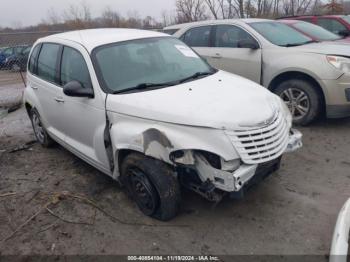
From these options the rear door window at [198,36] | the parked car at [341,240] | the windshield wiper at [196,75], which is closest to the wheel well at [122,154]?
the windshield wiper at [196,75]

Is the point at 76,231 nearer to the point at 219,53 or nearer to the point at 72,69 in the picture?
the point at 72,69

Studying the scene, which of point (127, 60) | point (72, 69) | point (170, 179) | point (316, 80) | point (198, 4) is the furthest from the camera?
point (198, 4)

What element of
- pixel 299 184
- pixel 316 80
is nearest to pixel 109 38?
pixel 299 184

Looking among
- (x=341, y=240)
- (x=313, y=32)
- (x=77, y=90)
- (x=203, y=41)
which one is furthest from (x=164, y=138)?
(x=313, y=32)

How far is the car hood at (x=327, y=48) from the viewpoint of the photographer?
16.9 ft

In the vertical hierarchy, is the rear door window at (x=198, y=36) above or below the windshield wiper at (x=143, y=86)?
below

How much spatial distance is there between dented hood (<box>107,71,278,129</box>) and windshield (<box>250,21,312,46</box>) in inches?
106

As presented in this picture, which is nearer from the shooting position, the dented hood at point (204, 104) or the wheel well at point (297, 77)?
the dented hood at point (204, 104)

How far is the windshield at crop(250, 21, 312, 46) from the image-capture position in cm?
589

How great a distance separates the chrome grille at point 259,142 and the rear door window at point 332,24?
7.00 m

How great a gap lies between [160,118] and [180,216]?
1.02 m

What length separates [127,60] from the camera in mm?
3781

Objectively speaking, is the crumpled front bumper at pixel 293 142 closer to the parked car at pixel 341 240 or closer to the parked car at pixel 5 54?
the parked car at pixel 341 240

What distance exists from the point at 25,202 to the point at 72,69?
5.30 ft
